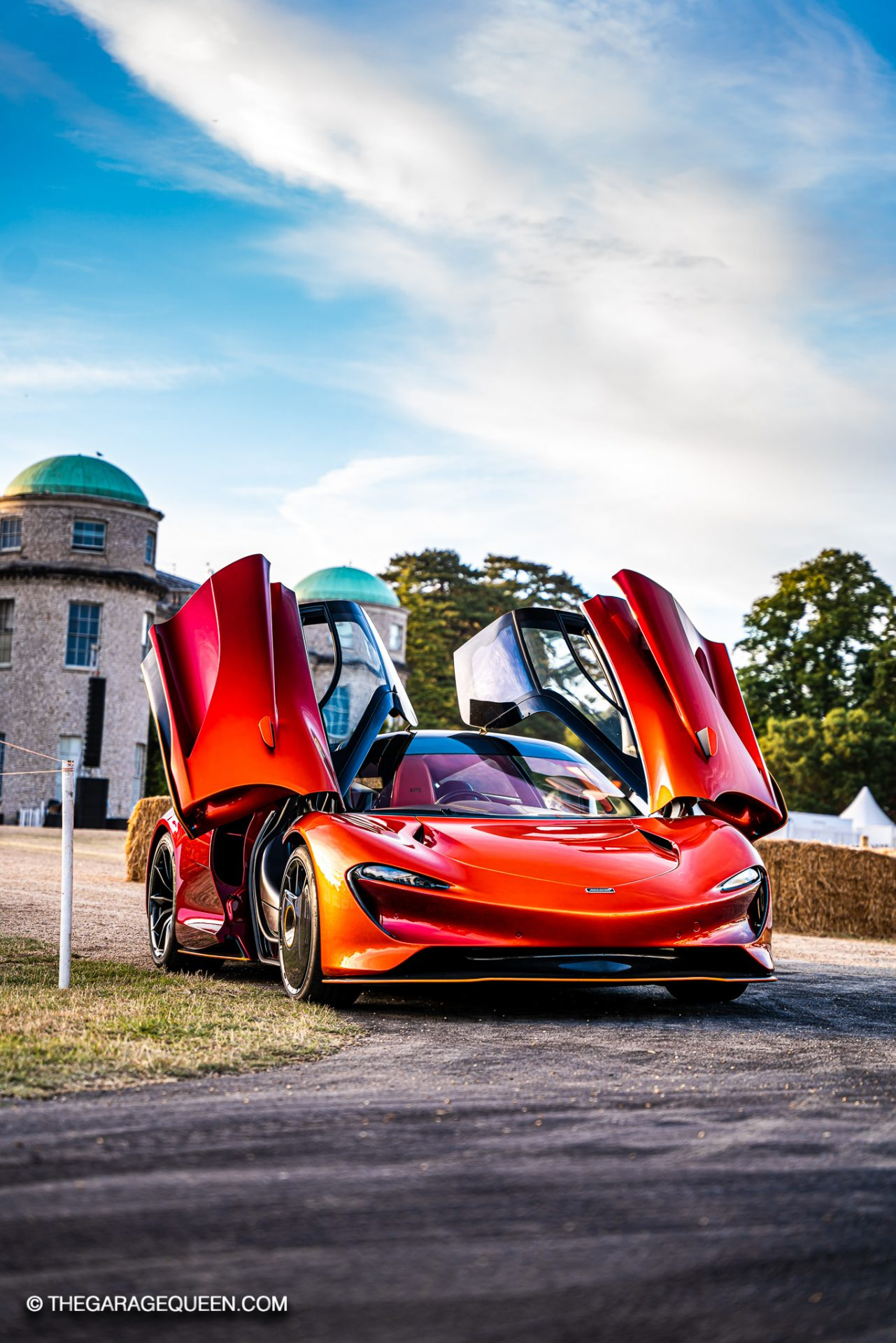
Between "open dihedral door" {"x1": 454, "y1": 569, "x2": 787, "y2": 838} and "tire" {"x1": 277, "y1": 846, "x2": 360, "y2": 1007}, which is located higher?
"open dihedral door" {"x1": 454, "y1": 569, "x2": 787, "y2": 838}

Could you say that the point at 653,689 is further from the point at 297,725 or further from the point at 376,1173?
the point at 376,1173

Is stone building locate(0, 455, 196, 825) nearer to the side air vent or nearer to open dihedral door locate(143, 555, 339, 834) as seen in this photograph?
open dihedral door locate(143, 555, 339, 834)

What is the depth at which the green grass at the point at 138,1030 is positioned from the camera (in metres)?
4.88

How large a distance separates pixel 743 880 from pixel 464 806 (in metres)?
1.46

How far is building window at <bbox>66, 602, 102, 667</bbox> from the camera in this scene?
49.2 meters

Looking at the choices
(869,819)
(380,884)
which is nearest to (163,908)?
(380,884)

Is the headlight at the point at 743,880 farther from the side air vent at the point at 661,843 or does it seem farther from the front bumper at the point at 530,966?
the front bumper at the point at 530,966

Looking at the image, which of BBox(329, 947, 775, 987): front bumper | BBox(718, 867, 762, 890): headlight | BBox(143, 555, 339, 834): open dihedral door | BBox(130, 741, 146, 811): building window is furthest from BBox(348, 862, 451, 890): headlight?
BBox(130, 741, 146, 811): building window

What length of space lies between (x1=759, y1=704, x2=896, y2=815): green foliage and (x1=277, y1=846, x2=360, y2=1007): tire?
5161 cm

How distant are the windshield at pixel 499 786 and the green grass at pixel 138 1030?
4.08 ft

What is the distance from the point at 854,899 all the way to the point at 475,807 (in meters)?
12.6

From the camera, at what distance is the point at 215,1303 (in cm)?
264

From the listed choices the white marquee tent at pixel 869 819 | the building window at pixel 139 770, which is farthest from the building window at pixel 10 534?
the white marquee tent at pixel 869 819

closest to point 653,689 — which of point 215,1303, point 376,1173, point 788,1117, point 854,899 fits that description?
point 788,1117
